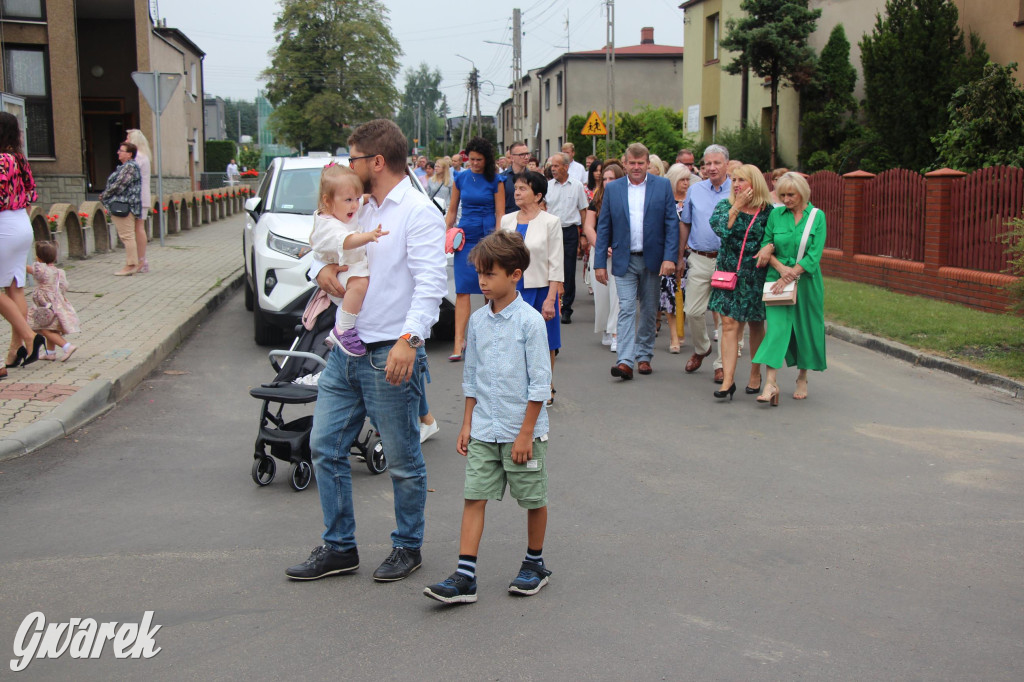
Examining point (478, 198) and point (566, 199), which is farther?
point (566, 199)

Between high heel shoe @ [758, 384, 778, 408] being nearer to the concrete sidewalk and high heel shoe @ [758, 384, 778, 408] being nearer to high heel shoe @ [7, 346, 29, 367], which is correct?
the concrete sidewalk

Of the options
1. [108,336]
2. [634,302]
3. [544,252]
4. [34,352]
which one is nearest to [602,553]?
[544,252]

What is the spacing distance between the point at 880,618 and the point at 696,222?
5562 millimetres

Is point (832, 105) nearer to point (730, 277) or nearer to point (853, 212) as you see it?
point (853, 212)

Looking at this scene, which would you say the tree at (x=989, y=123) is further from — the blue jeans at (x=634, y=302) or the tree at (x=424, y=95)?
the tree at (x=424, y=95)

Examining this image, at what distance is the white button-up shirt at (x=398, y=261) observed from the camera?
4316 mm

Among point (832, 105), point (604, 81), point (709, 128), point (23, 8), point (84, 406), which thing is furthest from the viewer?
point (604, 81)

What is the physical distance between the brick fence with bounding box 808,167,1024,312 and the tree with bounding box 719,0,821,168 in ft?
30.4

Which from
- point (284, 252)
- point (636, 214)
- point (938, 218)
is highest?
point (636, 214)

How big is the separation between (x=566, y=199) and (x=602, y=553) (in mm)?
8201

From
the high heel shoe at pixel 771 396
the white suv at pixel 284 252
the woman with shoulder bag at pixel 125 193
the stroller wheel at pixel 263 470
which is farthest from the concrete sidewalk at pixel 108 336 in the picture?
the high heel shoe at pixel 771 396

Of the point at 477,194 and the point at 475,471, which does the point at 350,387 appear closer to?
the point at 475,471

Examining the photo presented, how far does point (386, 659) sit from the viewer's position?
3699mm

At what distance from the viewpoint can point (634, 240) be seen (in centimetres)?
892
